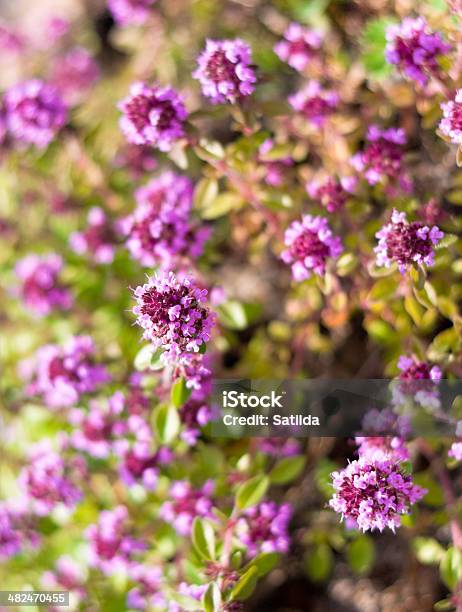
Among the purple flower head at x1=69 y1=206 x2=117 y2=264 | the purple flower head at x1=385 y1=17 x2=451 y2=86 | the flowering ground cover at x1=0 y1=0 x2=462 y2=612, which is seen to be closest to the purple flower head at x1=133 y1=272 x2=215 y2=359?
the flowering ground cover at x1=0 y1=0 x2=462 y2=612

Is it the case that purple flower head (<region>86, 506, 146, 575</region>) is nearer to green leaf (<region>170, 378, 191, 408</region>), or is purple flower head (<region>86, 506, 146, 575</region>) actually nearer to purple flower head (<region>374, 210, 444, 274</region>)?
green leaf (<region>170, 378, 191, 408</region>)

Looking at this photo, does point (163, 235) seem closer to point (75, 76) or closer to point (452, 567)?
point (452, 567)

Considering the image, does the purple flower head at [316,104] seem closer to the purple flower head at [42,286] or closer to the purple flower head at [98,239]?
the purple flower head at [98,239]

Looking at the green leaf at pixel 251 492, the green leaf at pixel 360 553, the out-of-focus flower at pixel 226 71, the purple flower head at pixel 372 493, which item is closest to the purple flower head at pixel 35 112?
the out-of-focus flower at pixel 226 71

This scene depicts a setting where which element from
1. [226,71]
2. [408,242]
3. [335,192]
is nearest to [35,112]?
[226,71]

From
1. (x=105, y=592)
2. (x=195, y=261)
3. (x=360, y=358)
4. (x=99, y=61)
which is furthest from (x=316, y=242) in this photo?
(x=99, y=61)

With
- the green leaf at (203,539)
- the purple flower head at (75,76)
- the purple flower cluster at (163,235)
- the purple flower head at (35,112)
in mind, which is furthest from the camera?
the purple flower head at (75,76)
